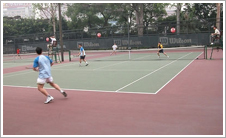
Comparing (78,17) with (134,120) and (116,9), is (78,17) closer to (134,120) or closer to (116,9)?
(116,9)

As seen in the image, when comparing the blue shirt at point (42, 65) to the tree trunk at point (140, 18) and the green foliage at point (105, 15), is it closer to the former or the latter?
the tree trunk at point (140, 18)

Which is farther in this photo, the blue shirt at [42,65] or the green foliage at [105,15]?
the green foliage at [105,15]

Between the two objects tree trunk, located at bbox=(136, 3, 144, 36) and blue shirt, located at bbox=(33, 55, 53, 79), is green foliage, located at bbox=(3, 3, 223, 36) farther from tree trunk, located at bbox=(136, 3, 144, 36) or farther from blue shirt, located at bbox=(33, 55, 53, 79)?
blue shirt, located at bbox=(33, 55, 53, 79)

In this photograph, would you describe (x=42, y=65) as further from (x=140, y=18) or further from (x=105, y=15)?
(x=105, y=15)

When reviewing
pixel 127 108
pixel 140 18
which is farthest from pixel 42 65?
pixel 140 18

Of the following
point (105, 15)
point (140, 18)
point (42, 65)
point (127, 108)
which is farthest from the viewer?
point (105, 15)

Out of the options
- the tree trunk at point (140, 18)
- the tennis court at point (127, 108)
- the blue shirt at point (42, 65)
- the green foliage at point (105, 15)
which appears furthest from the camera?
the green foliage at point (105, 15)

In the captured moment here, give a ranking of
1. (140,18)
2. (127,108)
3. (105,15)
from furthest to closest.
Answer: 1. (105,15)
2. (140,18)
3. (127,108)

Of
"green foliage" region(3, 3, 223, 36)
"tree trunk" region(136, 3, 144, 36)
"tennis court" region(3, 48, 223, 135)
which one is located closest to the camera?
"tennis court" region(3, 48, 223, 135)

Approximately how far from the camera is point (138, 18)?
130 feet

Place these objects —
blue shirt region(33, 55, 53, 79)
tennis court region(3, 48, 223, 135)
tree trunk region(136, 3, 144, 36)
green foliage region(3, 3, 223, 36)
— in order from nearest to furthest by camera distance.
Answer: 1. tennis court region(3, 48, 223, 135)
2. blue shirt region(33, 55, 53, 79)
3. tree trunk region(136, 3, 144, 36)
4. green foliage region(3, 3, 223, 36)

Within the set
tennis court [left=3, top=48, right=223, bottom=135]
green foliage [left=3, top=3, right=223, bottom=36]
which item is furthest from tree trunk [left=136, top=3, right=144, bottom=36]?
tennis court [left=3, top=48, right=223, bottom=135]

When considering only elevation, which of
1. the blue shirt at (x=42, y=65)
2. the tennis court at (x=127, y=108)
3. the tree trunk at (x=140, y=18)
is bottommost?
the tennis court at (x=127, y=108)

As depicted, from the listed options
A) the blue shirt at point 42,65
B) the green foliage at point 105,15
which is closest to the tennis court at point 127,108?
the blue shirt at point 42,65
